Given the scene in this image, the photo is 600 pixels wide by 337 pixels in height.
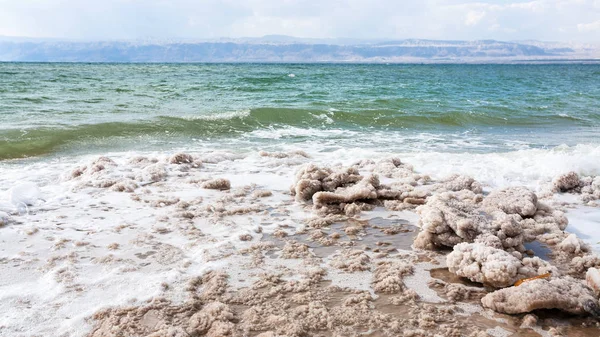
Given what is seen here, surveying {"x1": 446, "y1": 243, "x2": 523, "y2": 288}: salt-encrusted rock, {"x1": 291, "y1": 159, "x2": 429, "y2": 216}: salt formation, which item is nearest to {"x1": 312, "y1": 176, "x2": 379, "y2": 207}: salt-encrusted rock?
{"x1": 291, "y1": 159, "x2": 429, "y2": 216}: salt formation

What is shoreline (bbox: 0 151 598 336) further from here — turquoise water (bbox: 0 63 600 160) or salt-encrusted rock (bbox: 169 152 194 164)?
turquoise water (bbox: 0 63 600 160)

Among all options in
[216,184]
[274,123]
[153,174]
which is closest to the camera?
[216,184]

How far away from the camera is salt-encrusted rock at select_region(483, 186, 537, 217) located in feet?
14.9

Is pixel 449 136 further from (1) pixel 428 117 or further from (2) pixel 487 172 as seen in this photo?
(2) pixel 487 172

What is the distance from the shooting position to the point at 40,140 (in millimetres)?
9258

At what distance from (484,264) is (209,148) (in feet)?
23.1

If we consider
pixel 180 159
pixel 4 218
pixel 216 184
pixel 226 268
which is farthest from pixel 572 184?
pixel 4 218

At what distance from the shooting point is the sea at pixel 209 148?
3305 mm

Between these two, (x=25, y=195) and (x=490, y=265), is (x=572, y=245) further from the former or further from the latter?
(x=25, y=195)

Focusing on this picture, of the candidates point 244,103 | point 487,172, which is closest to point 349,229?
point 487,172

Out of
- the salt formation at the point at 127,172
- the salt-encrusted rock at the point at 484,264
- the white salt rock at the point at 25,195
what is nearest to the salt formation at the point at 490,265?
the salt-encrusted rock at the point at 484,264

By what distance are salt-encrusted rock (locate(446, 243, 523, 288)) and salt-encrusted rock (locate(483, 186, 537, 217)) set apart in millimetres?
1326

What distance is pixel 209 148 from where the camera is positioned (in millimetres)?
9406

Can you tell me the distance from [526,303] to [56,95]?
1961 centimetres
